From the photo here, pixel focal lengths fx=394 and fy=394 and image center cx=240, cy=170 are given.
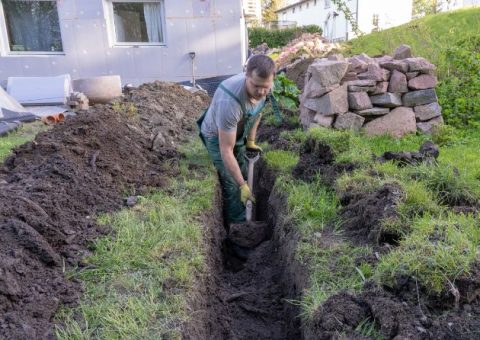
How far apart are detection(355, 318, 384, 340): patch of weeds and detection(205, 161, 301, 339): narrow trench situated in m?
0.83

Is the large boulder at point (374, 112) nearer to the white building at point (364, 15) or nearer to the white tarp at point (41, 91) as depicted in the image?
the white tarp at point (41, 91)

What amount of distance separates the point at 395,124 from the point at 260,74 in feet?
10.5

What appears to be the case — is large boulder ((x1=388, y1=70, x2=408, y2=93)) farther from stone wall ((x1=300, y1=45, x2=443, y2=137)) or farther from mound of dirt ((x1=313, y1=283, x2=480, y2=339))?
mound of dirt ((x1=313, y1=283, x2=480, y2=339))

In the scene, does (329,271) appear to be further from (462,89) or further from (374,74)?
(462,89)

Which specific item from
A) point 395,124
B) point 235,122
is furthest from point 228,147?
point 395,124

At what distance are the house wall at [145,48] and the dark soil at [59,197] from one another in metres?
5.18

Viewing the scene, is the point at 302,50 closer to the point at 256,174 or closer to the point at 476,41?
the point at 476,41

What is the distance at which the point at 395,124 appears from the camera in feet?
18.6

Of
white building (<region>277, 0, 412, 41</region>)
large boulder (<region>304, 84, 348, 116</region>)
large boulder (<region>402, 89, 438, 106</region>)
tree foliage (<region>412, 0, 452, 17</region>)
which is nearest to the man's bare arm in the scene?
large boulder (<region>304, 84, 348, 116</region>)

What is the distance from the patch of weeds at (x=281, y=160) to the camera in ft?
15.4

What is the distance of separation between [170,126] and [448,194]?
167 inches

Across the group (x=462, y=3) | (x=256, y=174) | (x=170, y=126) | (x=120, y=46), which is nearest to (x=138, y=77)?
(x=120, y=46)

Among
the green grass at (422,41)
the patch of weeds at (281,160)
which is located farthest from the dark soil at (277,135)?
the green grass at (422,41)

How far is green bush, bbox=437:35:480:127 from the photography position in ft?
19.6
